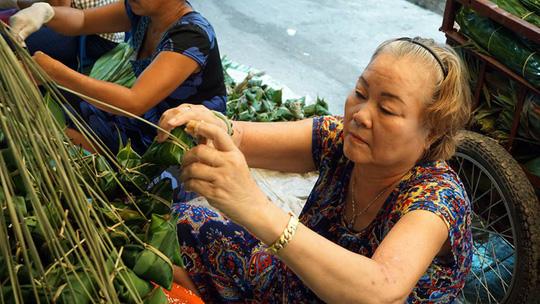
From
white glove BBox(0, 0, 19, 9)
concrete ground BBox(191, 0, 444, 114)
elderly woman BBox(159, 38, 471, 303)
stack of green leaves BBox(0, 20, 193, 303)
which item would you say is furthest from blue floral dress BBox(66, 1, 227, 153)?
concrete ground BBox(191, 0, 444, 114)

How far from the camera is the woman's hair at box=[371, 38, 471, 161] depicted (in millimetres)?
1415

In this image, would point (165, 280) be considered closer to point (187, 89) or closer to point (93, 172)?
point (93, 172)

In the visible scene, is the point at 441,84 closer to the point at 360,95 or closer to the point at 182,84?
the point at 360,95

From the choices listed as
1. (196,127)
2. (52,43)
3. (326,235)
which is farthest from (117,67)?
(196,127)

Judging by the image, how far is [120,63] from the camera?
2600mm

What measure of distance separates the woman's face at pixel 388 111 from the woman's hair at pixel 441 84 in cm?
2

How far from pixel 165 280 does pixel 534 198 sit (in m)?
1.40

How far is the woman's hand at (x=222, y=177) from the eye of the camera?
1098mm

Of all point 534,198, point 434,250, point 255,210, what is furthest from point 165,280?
point 534,198

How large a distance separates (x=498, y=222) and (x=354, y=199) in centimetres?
90

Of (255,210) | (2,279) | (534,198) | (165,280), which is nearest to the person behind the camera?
(2,279)

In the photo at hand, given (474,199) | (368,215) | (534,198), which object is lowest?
(474,199)

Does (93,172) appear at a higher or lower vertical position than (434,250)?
higher

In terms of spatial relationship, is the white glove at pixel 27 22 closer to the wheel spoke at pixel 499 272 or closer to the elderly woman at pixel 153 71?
the elderly woman at pixel 153 71
